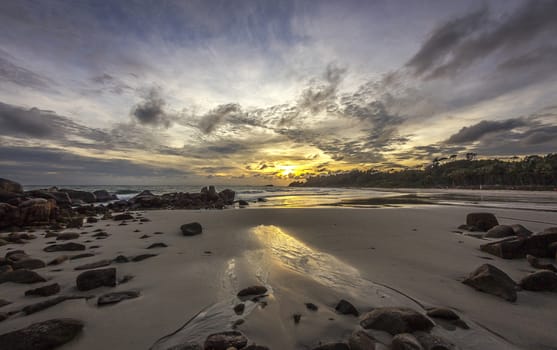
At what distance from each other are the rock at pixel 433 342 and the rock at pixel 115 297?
365 cm

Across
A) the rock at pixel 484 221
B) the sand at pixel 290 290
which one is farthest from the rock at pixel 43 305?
the rock at pixel 484 221

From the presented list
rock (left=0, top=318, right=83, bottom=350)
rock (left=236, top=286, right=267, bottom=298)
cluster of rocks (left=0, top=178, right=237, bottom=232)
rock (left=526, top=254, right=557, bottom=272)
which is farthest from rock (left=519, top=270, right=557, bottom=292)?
cluster of rocks (left=0, top=178, right=237, bottom=232)

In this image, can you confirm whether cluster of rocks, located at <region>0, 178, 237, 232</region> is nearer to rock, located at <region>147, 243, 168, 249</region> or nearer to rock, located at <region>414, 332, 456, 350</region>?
rock, located at <region>147, 243, 168, 249</region>

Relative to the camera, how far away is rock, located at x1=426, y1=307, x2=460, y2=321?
2.56 meters

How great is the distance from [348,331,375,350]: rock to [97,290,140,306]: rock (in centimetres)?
301

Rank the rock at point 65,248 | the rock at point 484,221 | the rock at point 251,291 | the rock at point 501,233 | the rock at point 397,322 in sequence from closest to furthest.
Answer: the rock at point 397,322 < the rock at point 251,291 < the rock at point 65,248 < the rock at point 501,233 < the rock at point 484,221

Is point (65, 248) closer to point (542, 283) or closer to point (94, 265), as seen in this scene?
point (94, 265)

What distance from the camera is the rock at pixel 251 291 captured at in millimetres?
3273

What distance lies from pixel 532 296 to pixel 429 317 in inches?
69.2

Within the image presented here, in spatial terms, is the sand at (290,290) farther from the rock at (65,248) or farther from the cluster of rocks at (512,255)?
the rock at (65,248)

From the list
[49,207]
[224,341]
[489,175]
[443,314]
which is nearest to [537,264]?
[443,314]

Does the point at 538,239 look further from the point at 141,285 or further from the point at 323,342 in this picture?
the point at 141,285

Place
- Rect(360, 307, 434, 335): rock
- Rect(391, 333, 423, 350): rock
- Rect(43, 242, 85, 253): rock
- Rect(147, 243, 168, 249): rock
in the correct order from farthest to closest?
Rect(147, 243, 168, 249): rock → Rect(43, 242, 85, 253): rock → Rect(360, 307, 434, 335): rock → Rect(391, 333, 423, 350): rock

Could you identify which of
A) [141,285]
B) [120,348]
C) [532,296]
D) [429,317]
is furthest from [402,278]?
[141,285]
